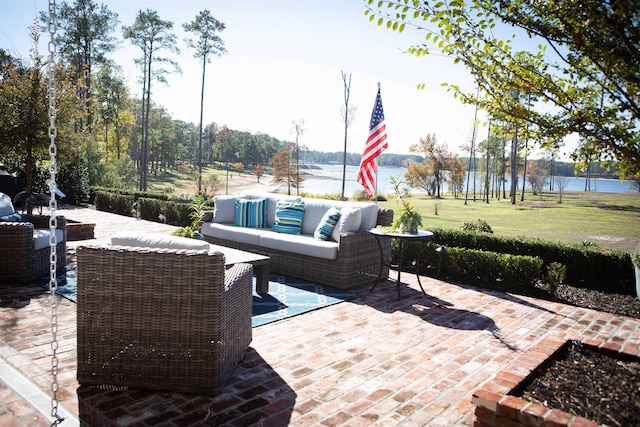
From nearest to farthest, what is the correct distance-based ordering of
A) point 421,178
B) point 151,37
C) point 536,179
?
point 151,37 < point 536,179 < point 421,178

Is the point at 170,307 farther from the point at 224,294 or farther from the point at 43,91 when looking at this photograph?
the point at 43,91

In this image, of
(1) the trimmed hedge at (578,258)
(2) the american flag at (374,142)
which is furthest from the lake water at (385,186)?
(1) the trimmed hedge at (578,258)

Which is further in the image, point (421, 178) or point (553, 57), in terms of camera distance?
point (421, 178)

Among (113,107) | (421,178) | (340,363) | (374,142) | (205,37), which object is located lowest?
(340,363)

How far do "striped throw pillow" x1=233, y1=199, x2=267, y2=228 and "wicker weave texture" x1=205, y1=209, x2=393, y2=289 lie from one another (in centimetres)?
56

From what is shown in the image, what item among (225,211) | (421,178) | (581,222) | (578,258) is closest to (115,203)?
(225,211)

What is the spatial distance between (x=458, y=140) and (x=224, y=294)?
31.1 m

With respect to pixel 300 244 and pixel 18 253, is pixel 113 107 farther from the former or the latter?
pixel 300 244

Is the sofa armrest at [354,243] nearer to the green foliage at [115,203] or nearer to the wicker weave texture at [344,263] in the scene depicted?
the wicker weave texture at [344,263]

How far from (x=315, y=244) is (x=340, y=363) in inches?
90.0

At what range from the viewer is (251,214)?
639 centimetres

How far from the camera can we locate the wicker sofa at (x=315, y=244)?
202 inches

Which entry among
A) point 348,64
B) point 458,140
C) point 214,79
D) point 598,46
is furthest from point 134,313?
point 458,140

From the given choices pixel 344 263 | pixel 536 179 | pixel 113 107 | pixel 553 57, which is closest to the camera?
pixel 553 57
